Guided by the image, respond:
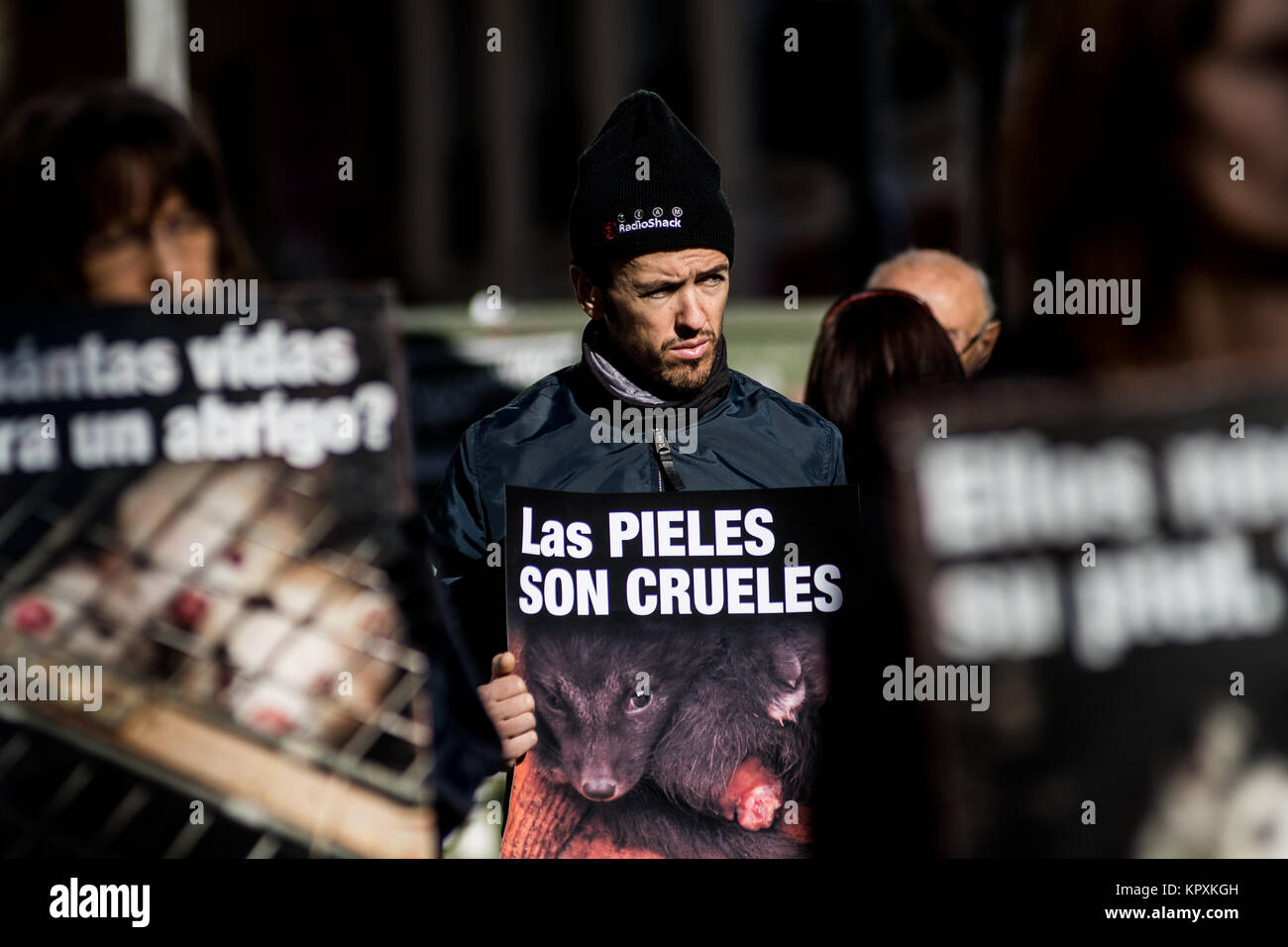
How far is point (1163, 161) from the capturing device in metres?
1.64

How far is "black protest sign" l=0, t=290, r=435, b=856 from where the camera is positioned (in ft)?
8.45

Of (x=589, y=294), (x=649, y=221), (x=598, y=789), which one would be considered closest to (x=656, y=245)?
(x=649, y=221)

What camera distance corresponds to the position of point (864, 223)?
23.6 feet

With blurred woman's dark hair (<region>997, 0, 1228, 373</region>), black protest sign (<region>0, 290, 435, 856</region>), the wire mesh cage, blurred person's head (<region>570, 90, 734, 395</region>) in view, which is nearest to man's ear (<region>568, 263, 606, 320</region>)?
blurred person's head (<region>570, 90, 734, 395</region>)

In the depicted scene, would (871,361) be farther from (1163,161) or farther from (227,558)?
(1163,161)

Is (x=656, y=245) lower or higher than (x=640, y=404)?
higher

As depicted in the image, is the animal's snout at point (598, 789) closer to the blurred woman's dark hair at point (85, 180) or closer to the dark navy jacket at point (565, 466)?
the dark navy jacket at point (565, 466)

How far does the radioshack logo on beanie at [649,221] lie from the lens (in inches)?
101

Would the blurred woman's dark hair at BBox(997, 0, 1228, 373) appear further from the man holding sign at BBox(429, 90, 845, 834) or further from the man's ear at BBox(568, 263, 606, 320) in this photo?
the man's ear at BBox(568, 263, 606, 320)

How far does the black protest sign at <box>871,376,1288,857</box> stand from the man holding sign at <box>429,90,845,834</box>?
0.58m

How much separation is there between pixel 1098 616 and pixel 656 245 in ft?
3.28
